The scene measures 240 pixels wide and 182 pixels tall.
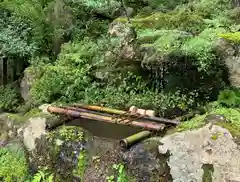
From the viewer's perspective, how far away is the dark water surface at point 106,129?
633 centimetres

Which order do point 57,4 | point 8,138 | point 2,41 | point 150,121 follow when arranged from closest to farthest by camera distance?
point 150,121
point 8,138
point 2,41
point 57,4

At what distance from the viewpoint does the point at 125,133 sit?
6359 mm

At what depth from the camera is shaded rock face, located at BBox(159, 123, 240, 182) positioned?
490cm

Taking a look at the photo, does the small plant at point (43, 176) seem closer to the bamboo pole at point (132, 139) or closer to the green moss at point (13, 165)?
the green moss at point (13, 165)

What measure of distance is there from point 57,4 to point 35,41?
57.1 inches

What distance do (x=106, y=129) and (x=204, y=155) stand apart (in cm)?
211

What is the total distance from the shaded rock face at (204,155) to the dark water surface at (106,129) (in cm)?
100

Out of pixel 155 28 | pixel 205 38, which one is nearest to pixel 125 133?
pixel 205 38

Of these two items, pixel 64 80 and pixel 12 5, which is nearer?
pixel 64 80

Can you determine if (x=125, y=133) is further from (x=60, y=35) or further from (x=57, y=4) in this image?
(x=57, y=4)

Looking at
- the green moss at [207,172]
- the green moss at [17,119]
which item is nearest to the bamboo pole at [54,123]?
the green moss at [17,119]

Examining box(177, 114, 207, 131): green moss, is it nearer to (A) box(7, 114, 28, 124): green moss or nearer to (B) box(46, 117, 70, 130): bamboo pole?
(B) box(46, 117, 70, 130): bamboo pole

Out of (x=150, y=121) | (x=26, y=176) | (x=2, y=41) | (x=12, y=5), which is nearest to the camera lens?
(x=150, y=121)

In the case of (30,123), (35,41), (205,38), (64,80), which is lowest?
(30,123)
